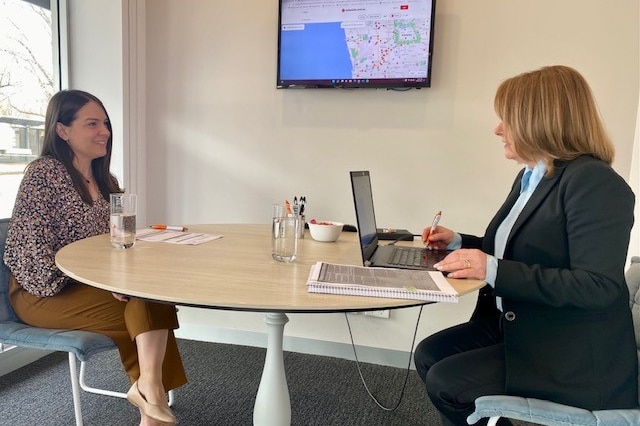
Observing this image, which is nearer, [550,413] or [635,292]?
[550,413]

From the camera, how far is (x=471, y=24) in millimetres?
2139

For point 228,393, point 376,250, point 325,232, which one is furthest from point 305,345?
point 376,250

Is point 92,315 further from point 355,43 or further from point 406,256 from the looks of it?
point 355,43

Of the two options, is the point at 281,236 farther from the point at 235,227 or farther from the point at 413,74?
the point at 413,74

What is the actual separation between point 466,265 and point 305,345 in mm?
1609

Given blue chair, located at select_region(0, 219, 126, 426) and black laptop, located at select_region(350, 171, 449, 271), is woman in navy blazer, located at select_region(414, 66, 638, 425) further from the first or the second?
blue chair, located at select_region(0, 219, 126, 426)

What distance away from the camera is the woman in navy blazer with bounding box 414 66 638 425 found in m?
1.02

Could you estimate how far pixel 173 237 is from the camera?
63.7 inches

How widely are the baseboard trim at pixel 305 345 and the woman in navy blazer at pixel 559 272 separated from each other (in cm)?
121

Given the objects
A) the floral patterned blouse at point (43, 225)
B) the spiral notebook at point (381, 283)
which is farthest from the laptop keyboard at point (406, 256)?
the floral patterned blouse at point (43, 225)

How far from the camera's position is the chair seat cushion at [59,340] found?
1379 mm

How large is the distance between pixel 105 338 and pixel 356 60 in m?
1.68

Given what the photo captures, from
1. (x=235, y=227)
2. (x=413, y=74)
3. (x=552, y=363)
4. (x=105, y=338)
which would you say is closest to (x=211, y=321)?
(x=235, y=227)

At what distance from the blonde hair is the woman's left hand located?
0.31 meters
